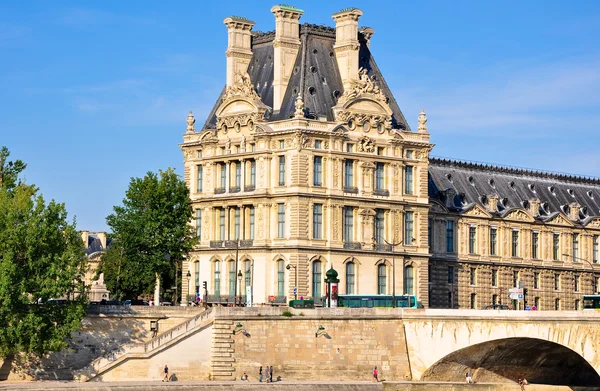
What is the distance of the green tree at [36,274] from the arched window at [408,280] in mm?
33395

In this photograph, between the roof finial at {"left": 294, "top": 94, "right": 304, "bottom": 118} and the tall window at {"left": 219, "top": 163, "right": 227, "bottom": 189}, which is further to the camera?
the tall window at {"left": 219, "top": 163, "right": 227, "bottom": 189}

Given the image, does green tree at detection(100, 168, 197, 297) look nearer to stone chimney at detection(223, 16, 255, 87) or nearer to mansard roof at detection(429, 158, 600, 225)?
stone chimney at detection(223, 16, 255, 87)

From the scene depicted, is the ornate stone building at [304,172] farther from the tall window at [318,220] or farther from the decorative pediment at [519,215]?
the decorative pediment at [519,215]

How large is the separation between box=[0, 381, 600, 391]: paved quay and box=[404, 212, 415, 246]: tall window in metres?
21.1

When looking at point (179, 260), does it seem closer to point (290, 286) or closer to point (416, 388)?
point (290, 286)

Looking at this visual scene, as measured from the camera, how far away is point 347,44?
12794 centimetres

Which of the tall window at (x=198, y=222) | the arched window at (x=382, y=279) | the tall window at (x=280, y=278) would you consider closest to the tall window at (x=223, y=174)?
the tall window at (x=198, y=222)

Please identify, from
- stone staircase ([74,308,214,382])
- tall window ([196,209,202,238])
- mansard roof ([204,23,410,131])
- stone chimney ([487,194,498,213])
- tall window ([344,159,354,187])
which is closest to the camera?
stone staircase ([74,308,214,382])

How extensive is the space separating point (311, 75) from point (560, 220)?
3492cm

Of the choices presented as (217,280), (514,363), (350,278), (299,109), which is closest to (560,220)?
(350,278)

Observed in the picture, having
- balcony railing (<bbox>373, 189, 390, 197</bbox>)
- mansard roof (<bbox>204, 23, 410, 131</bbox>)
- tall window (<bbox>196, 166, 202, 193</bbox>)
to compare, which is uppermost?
mansard roof (<bbox>204, 23, 410, 131</bbox>)

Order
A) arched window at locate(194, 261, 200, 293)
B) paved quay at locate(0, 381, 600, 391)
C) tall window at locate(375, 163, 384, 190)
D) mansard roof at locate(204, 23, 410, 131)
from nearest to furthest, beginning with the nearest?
paved quay at locate(0, 381, 600, 391) → mansard roof at locate(204, 23, 410, 131) → tall window at locate(375, 163, 384, 190) → arched window at locate(194, 261, 200, 293)

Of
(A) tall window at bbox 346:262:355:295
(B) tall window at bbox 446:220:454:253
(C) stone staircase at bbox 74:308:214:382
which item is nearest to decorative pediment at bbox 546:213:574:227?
(B) tall window at bbox 446:220:454:253

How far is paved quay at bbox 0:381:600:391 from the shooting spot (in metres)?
94.3
